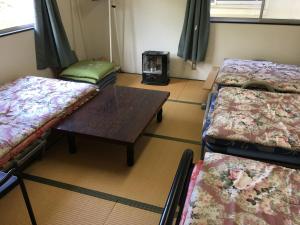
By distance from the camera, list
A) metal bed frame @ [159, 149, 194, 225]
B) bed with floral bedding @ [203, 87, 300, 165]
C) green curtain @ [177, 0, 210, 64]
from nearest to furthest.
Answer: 1. metal bed frame @ [159, 149, 194, 225]
2. bed with floral bedding @ [203, 87, 300, 165]
3. green curtain @ [177, 0, 210, 64]

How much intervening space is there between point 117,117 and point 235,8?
2.33m

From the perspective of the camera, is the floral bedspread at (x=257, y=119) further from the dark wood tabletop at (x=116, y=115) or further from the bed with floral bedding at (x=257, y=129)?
the dark wood tabletop at (x=116, y=115)

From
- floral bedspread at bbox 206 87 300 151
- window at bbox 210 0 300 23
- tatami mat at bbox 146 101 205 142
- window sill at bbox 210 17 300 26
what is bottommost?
tatami mat at bbox 146 101 205 142

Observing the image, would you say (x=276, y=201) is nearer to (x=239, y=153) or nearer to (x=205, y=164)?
(x=205, y=164)

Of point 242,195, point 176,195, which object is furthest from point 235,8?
point 176,195

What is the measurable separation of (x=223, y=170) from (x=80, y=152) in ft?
4.56

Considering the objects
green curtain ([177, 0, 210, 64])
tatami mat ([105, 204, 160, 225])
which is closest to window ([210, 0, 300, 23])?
green curtain ([177, 0, 210, 64])

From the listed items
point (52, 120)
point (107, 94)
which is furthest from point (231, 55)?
point (52, 120)

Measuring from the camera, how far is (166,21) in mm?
3541

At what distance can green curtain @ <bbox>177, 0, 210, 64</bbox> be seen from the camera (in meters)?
3.24

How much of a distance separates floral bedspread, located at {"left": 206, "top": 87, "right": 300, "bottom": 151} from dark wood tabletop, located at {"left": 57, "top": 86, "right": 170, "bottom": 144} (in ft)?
2.03

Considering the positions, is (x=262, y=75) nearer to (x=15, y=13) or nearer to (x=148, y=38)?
(x=148, y=38)

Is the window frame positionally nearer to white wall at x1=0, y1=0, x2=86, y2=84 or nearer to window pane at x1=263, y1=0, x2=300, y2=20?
window pane at x1=263, y1=0, x2=300, y2=20

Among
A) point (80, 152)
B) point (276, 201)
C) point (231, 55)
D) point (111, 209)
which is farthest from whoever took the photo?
point (231, 55)
